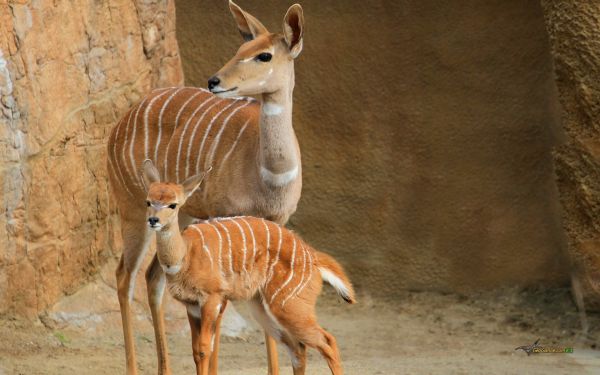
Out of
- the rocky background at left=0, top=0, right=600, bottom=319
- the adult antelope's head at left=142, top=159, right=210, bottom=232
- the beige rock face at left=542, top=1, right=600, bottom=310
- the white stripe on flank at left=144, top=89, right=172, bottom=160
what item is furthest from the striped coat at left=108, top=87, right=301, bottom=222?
the beige rock face at left=542, top=1, right=600, bottom=310

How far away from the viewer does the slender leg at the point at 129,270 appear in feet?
16.2

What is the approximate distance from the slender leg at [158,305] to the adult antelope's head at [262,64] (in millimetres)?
874

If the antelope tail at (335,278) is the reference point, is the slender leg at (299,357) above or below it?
below

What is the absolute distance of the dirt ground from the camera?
5.04m

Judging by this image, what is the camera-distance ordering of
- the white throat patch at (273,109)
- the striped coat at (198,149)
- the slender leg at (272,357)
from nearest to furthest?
the white throat patch at (273,109) → the striped coat at (198,149) → the slender leg at (272,357)

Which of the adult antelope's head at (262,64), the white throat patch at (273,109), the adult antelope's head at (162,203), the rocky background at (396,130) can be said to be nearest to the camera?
the adult antelope's head at (162,203)

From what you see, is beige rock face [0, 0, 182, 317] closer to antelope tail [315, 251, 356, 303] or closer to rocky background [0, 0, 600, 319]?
rocky background [0, 0, 600, 319]

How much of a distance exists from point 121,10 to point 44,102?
71cm

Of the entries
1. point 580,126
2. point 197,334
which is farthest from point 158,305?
point 580,126

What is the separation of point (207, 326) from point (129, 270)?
89 cm

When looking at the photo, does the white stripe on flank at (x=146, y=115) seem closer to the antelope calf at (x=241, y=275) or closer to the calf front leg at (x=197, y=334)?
the antelope calf at (x=241, y=275)

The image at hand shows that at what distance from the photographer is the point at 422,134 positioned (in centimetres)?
621

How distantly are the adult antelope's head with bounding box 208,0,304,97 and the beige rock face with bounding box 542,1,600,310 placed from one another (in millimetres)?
1345

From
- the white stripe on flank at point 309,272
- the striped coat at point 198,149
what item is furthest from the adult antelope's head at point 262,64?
the white stripe on flank at point 309,272
